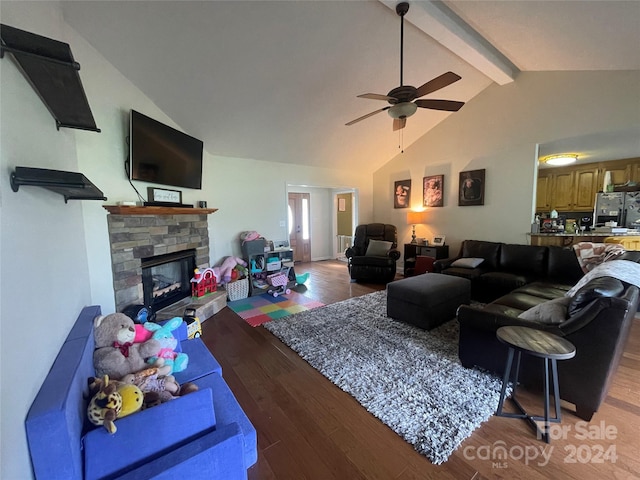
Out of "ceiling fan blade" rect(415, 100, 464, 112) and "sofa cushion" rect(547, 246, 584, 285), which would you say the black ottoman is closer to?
"sofa cushion" rect(547, 246, 584, 285)

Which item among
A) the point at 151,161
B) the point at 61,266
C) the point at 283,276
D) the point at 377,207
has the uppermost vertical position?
the point at 151,161

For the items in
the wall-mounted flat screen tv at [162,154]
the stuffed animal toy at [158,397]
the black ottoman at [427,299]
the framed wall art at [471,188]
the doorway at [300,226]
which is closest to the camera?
the stuffed animal toy at [158,397]

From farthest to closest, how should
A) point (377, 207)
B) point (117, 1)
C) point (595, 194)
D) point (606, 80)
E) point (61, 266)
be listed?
point (377, 207) < point (595, 194) < point (606, 80) < point (117, 1) < point (61, 266)

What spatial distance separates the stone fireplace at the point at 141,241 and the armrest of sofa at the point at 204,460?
213 centimetres

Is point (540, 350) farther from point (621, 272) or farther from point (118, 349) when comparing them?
point (118, 349)

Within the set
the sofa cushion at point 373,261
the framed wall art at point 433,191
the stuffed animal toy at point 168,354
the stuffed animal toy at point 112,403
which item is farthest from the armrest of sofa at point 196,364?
the framed wall art at point 433,191

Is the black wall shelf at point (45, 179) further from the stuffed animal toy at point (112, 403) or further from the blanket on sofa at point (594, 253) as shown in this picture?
the blanket on sofa at point (594, 253)

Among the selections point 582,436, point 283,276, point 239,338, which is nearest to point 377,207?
point 283,276

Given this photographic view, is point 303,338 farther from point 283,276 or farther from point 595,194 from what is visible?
point 595,194

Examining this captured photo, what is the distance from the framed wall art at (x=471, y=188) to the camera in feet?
14.4

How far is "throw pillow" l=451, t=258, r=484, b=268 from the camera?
3.92m

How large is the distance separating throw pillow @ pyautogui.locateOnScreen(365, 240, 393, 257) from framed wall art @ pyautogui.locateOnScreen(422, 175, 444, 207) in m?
1.17

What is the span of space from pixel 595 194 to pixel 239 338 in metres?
6.72

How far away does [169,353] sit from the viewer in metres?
1.63
